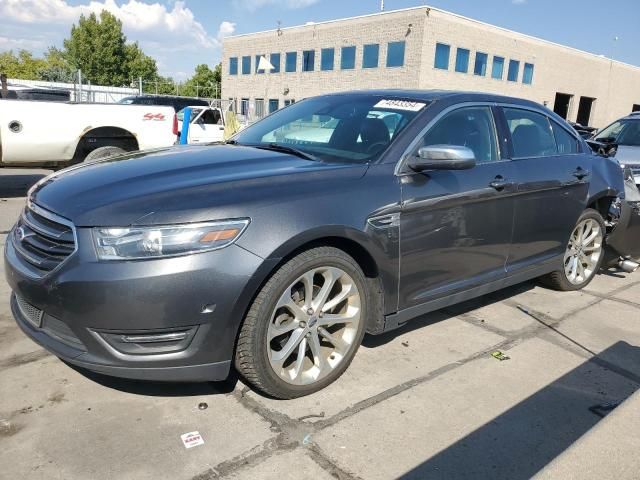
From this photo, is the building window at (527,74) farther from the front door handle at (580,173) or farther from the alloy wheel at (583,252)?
the front door handle at (580,173)

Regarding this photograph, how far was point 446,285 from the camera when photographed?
3523mm

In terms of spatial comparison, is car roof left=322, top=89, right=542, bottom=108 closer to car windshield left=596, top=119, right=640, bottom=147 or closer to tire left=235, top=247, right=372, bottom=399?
tire left=235, top=247, right=372, bottom=399

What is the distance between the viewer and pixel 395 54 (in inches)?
1371

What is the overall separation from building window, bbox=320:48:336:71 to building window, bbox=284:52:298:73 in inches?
107

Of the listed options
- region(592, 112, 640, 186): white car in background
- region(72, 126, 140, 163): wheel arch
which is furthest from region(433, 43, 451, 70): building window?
region(72, 126, 140, 163): wheel arch

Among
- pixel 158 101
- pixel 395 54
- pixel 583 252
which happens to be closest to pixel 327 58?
pixel 395 54

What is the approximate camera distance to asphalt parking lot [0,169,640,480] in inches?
93.0

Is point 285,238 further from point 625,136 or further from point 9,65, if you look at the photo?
point 9,65

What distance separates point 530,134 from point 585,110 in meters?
51.7

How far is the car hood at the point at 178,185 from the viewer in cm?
245

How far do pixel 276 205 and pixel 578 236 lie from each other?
11.4 feet

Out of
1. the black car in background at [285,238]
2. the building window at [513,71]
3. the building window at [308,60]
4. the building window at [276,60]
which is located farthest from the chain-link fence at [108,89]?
the building window at [513,71]

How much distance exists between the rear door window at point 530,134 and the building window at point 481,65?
3522 cm

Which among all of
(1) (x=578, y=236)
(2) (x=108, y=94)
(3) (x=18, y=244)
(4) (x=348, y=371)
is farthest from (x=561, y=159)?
(2) (x=108, y=94)
